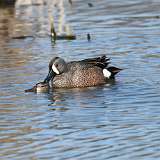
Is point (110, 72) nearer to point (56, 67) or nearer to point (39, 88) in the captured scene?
point (56, 67)

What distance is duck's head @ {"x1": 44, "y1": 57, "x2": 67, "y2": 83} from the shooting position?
528 inches

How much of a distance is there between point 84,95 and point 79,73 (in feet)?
3.26

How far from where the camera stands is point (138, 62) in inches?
587

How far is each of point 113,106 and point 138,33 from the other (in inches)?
285

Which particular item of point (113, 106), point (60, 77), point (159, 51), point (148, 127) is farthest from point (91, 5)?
point (148, 127)

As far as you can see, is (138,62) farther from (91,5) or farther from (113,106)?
(91,5)

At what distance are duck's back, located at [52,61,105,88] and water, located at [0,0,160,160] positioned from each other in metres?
0.22

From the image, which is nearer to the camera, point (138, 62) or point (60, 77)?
point (60, 77)

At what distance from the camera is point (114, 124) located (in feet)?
33.3

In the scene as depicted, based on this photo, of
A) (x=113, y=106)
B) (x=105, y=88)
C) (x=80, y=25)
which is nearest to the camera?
(x=113, y=106)

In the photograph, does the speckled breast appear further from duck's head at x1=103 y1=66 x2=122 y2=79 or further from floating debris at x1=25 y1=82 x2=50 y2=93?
floating debris at x1=25 y1=82 x2=50 y2=93

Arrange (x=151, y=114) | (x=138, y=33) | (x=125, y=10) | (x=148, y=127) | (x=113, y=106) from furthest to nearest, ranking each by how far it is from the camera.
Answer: (x=125, y=10) < (x=138, y=33) < (x=113, y=106) < (x=151, y=114) < (x=148, y=127)

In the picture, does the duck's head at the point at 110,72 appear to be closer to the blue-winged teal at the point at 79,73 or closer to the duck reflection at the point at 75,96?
the blue-winged teal at the point at 79,73

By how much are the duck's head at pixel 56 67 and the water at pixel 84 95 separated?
376 mm
